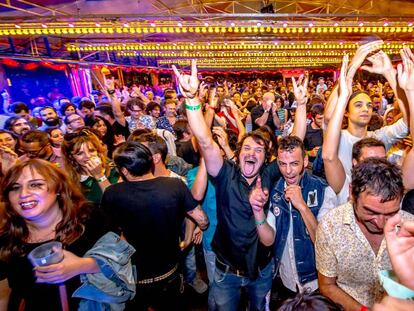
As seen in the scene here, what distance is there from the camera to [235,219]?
1.92 metres

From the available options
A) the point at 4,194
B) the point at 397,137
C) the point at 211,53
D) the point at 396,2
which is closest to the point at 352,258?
the point at 397,137

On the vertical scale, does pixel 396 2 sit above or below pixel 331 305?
above

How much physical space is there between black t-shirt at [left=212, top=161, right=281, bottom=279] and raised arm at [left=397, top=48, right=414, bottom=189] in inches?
37.9

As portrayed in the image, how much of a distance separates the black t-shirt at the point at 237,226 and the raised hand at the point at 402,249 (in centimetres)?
105

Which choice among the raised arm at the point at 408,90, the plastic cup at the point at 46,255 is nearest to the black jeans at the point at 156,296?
the plastic cup at the point at 46,255

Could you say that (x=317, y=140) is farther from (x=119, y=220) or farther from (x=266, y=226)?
(x=119, y=220)

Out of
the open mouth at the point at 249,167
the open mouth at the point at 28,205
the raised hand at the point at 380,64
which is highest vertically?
the raised hand at the point at 380,64

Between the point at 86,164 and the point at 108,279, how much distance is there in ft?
3.52

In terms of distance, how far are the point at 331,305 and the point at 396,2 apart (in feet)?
33.5

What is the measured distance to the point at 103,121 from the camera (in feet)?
13.5

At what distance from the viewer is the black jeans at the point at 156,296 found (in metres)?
1.98

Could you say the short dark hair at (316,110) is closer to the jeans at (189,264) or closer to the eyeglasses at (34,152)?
the jeans at (189,264)

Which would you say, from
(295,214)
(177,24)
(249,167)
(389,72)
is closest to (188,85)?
(249,167)

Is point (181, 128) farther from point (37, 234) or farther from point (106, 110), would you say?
point (37, 234)
